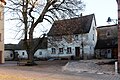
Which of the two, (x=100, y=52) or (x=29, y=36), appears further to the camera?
(x=100, y=52)

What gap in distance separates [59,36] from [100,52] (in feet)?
85.8

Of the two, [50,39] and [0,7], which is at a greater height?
[0,7]

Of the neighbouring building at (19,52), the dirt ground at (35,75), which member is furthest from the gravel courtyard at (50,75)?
the neighbouring building at (19,52)

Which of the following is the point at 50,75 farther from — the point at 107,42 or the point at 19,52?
the point at 19,52

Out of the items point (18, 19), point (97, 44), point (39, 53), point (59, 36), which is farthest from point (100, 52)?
point (18, 19)

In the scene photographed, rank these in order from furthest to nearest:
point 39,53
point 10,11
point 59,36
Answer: point 39,53
point 59,36
point 10,11

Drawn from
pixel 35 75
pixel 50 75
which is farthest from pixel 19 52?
pixel 50 75

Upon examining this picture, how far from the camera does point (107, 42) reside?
65.4 meters

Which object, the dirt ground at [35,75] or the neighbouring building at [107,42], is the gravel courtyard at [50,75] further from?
the neighbouring building at [107,42]

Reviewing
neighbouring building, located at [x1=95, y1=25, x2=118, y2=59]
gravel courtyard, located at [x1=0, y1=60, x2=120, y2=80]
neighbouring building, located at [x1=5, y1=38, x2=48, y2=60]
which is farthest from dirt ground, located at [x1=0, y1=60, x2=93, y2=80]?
neighbouring building, located at [x1=5, y1=38, x2=48, y2=60]

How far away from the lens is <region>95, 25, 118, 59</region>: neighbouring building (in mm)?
62344

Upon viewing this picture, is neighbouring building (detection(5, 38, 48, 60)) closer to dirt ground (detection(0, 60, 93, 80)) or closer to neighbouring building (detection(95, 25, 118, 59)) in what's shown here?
neighbouring building (detection(95, 25, 118, 59))

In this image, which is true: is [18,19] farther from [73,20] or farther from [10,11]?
[73,20]

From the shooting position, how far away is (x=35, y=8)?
38.8 meters
